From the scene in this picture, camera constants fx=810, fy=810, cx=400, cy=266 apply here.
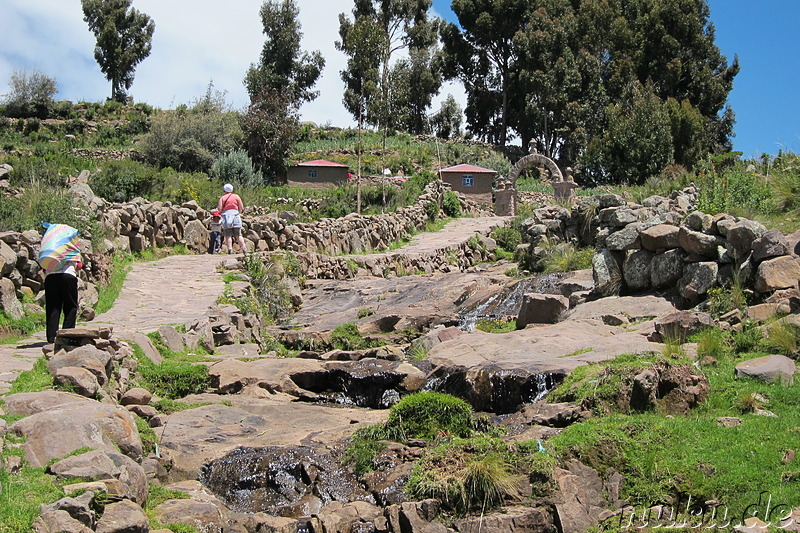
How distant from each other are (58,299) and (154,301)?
4.63 metres

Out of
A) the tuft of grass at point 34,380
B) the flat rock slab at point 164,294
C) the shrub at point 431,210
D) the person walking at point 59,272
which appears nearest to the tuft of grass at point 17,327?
the flat rock slab at point 164,294

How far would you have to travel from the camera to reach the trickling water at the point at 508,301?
1689 centimetres

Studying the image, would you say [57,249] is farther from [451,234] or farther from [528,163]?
[528,163]

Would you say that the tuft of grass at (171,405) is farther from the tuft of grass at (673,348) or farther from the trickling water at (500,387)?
the tuft of grass at (673,348)

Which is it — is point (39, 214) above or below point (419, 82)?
below

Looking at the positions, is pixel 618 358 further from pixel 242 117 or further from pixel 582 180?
pixel 582 180

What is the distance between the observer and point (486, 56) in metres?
56.8

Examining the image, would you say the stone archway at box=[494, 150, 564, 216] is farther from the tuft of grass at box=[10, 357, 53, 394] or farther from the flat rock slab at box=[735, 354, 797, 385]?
the tuft of grass at box=[10, 357, 53, 394]

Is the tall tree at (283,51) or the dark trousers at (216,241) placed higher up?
the tall tree at (283,51)

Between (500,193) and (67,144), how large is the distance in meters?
23.0

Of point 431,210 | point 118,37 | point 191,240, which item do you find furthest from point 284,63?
point 191,240

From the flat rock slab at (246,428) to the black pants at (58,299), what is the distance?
203 cm

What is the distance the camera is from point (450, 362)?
11.7 meters

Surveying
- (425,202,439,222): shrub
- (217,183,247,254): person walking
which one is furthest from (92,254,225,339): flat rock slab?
(425,202,439,222): shrub
